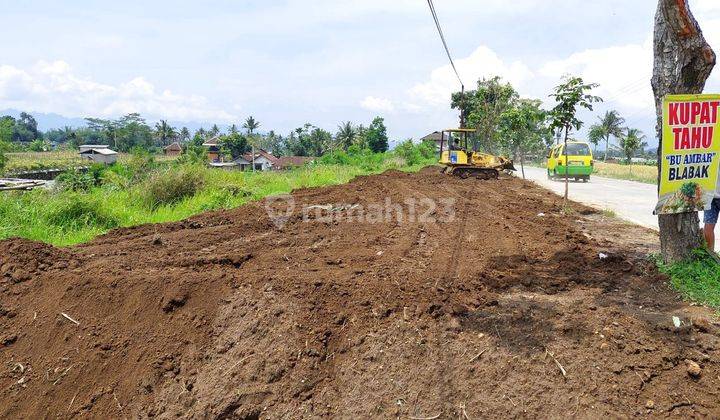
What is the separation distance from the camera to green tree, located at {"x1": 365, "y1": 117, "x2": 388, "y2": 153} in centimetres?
5475

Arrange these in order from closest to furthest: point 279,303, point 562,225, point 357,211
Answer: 1. point 279,303
2. point 562,225
3. point 357,211

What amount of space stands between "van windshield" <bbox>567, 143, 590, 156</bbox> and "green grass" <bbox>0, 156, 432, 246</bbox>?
465 inches

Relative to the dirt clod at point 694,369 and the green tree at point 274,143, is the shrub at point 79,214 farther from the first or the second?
the green tree at point 274,143

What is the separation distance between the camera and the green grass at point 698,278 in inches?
165

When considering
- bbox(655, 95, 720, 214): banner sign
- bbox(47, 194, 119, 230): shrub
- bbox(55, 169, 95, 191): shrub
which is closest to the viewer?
bbox(655, 95, 720, 214): banner sign

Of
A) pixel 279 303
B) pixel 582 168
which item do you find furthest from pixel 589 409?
pixel 582 168

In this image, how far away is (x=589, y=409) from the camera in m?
2.85

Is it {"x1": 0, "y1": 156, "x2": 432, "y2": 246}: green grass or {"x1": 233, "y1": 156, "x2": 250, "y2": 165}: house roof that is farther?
{"x1": 233, "y1": 156, "x2": 250, "y2": 165}: house roof

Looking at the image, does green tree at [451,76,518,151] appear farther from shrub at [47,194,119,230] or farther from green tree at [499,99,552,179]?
A: shrub at [47,194,119,230]

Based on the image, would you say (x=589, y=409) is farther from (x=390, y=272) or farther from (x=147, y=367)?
(x=147, y=367)

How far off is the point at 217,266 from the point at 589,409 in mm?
4227

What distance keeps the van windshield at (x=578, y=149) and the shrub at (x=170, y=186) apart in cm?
1675

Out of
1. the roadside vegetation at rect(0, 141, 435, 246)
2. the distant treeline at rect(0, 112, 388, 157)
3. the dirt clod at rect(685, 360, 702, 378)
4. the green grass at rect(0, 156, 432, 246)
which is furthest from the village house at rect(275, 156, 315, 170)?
the dirt clod at rect(685, 360, 702, 378)

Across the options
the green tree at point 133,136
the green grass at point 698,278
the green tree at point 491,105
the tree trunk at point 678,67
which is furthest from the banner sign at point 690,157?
the green tree at point 133,136
